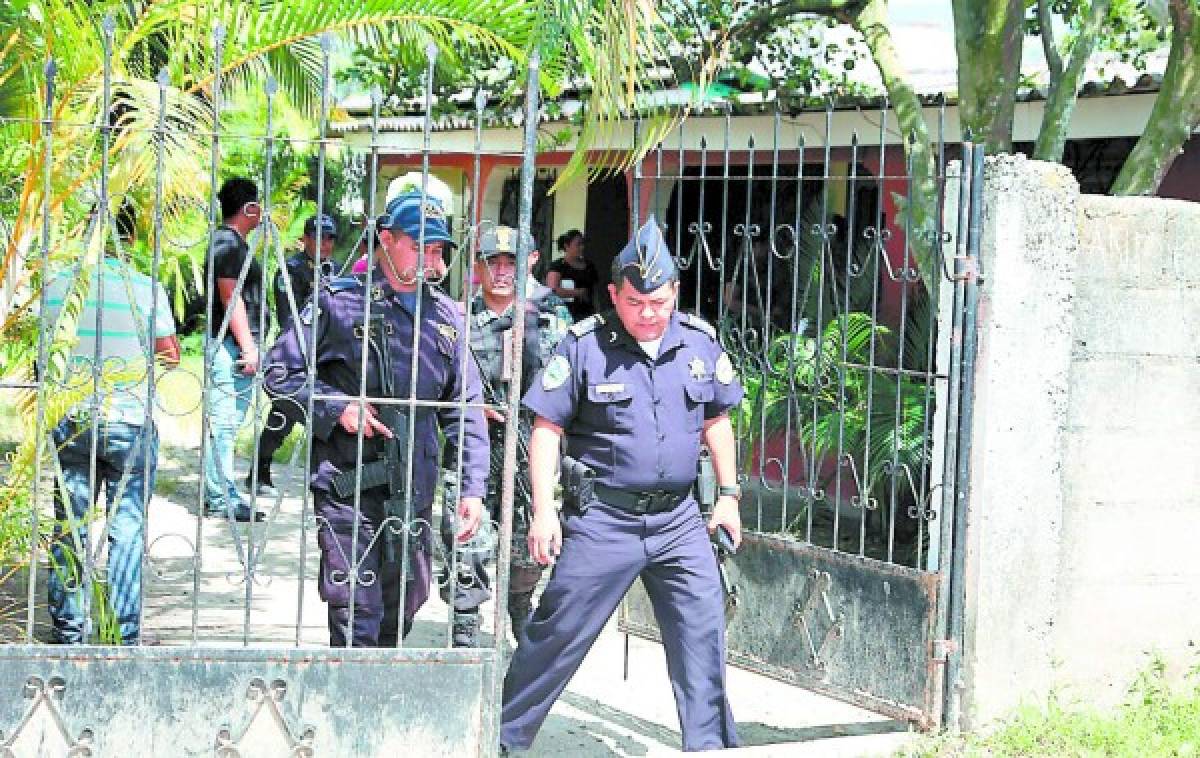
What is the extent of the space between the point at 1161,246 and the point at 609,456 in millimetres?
2266

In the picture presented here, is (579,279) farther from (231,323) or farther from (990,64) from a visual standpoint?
(990,64)

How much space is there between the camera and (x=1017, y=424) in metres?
5.81

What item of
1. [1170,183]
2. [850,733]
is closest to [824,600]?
[850,733]

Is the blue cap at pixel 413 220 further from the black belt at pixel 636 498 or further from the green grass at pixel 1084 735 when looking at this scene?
the green grass at pixel 1084 735

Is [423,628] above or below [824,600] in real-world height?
below

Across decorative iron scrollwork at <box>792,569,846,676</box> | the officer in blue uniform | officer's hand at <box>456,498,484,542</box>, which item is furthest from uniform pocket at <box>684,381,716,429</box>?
decorative iron scrollwork at <box>792,569,846,676</box>

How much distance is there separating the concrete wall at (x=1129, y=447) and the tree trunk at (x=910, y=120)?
1.55 m

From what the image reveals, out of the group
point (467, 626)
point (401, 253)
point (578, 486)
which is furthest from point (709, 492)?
point (401, 253)

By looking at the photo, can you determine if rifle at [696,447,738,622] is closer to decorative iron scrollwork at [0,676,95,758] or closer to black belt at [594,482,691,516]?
black belt at [594,482,691,516]

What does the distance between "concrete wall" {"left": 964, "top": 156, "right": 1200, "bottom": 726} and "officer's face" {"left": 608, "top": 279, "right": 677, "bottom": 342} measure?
108 cm

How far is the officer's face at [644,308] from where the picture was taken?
18.3 feet

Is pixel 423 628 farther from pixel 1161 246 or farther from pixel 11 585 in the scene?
pixel 1161 246

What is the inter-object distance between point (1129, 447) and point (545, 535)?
2295 millimetres

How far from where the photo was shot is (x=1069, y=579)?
6.13m
